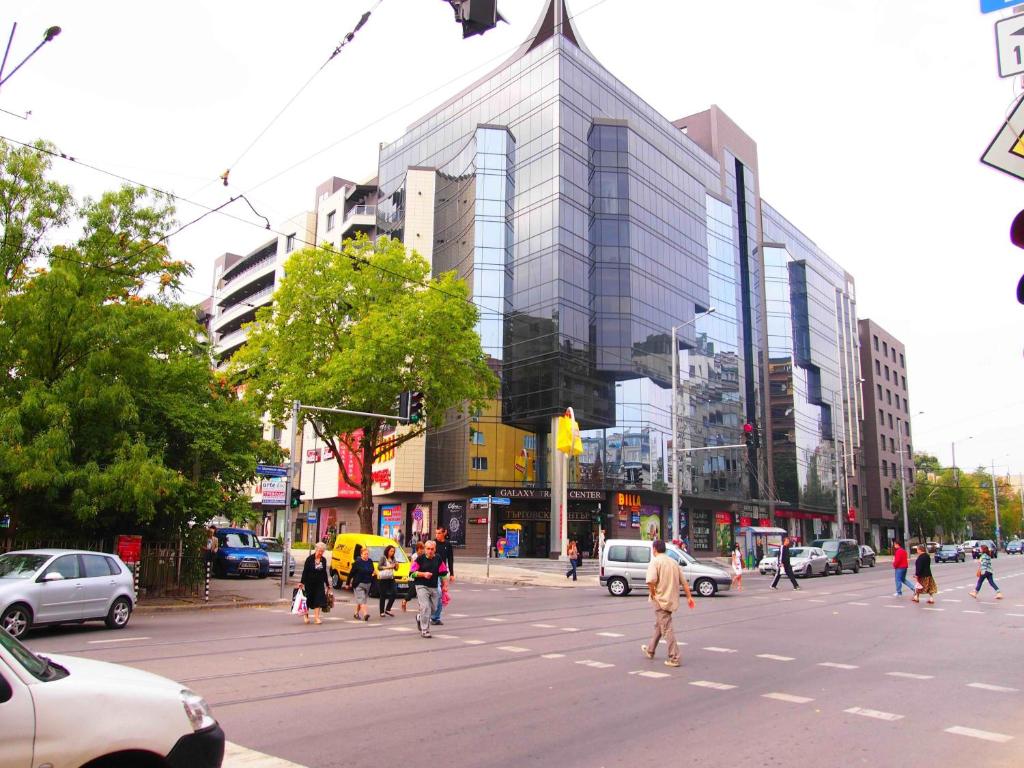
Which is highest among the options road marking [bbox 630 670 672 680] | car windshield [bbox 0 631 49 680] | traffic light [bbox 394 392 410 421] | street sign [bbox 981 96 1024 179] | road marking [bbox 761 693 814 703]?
traffic light [bbox 394 392 410 421]

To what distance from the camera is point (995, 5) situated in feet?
19.0

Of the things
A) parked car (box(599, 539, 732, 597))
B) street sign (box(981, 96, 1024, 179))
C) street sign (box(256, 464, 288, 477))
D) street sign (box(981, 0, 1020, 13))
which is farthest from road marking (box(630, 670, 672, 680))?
street sign (box(256, 464, 288, 477))

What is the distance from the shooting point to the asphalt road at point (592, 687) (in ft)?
20.5

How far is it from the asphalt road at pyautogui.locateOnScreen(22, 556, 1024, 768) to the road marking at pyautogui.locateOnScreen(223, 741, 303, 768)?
8 centimetres

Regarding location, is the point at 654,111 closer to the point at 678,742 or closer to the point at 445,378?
the point at 445,378

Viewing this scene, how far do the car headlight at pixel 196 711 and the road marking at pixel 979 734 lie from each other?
6474 millimetres

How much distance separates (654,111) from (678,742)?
185 ft

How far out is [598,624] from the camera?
50.7ft

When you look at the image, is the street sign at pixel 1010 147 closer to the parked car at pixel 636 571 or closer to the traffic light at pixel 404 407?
the parked car at pixel 636 571

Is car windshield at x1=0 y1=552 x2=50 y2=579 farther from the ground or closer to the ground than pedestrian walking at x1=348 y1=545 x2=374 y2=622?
farther from the ground

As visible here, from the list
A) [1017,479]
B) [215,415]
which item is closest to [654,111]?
[215,415]

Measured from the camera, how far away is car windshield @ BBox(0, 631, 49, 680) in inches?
146

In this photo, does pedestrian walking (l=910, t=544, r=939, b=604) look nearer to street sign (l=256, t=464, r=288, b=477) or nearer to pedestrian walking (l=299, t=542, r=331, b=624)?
pedestrian walking (l=299, t=542, r=331, b=624)

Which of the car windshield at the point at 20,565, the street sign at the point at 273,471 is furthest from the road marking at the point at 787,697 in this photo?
the street sign at the point at 273,471
